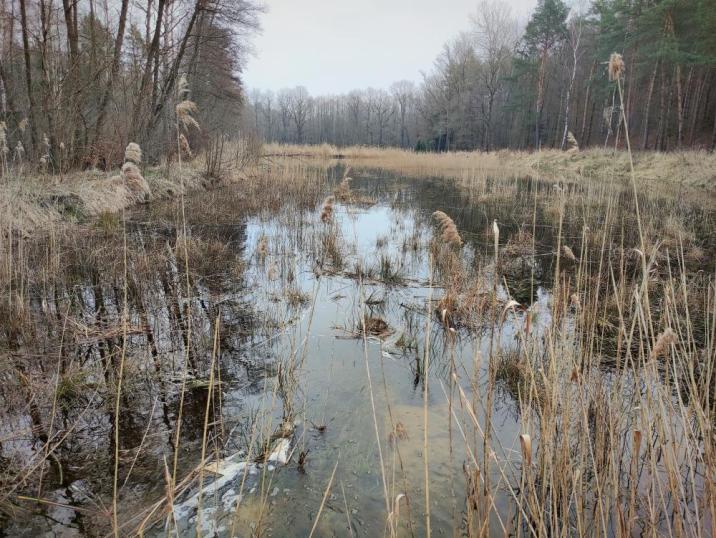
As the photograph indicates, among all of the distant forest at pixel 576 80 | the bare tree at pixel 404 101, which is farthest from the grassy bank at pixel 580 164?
the bare tree at pixel 404 101

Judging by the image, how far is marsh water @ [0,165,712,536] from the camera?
2.18m

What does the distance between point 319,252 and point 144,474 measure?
192 inches

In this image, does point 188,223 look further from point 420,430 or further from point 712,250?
point 712,250

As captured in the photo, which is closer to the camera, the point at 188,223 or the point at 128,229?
the point at 128,229

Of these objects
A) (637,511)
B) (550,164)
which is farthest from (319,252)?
(550,164)

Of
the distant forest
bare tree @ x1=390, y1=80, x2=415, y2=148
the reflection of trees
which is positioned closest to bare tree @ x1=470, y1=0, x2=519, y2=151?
the distant forest

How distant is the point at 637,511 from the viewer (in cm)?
216

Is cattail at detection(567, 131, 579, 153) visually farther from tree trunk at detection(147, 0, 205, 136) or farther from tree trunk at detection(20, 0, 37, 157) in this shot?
tree trunk at detection(147, 0, 205, 136)

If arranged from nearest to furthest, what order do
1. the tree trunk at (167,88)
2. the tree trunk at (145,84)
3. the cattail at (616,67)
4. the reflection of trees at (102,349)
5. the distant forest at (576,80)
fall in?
the cattail at (616,67)
the reflection of trees at (102,349)
the tree trunk at (145,84)
the tree trunk at (167,88)
the distant forest at (576,80)

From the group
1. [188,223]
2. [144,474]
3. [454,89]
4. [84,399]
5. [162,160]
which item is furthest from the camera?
[454,89]

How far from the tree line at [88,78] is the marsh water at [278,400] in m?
3.73

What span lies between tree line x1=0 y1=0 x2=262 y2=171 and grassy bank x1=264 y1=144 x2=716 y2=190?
885 centimetres

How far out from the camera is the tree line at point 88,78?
8898mm

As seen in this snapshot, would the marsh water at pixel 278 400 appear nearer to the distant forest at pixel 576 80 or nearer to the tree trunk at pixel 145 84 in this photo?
the tree trunk at pixel 145 84
